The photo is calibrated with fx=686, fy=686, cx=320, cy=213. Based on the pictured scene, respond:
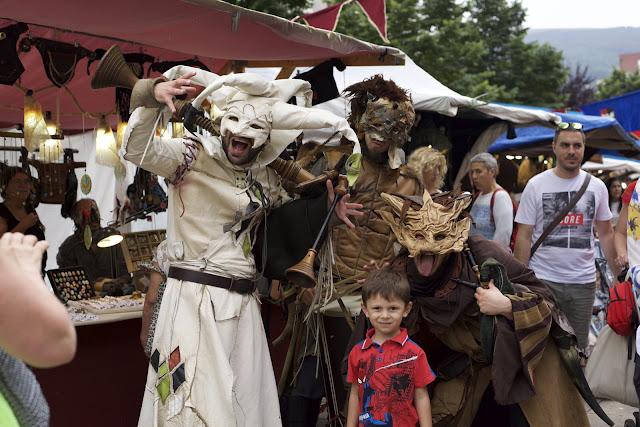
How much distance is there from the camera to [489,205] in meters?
5.86

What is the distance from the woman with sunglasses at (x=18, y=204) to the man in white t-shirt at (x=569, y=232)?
13.9 ft

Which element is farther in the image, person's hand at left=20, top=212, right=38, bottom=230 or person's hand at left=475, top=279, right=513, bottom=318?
person's hand at left=20, top=212, right=38, bottom=230

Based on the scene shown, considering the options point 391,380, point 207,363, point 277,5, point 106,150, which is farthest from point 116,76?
point 277,5

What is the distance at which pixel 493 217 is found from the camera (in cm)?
584

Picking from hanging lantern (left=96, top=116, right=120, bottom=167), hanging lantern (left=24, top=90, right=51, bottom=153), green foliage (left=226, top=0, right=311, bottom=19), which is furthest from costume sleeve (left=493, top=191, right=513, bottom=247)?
green foliage (left=226, top=0, right=311, bottom=19)

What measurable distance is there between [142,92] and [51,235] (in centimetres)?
602

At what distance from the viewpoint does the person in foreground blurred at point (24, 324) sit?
1.29 metres

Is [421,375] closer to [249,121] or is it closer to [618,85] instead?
[249,121]

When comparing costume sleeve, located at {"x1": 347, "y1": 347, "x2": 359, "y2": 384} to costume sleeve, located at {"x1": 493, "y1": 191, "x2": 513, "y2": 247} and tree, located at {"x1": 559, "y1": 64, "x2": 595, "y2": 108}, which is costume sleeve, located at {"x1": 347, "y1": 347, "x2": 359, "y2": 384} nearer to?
costume sleeve, located at {"x1": 493, "y1": 191, "x2": 513, "y2": 247}

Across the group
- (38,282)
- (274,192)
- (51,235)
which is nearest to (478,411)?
(274,192)

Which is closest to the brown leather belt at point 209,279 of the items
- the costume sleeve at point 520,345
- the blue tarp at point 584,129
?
the costume sleeve at point 520,345

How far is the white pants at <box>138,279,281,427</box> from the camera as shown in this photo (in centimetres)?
309

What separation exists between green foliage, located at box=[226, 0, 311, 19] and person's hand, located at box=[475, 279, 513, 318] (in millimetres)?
8751

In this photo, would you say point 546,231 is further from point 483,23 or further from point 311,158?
point 483,23
